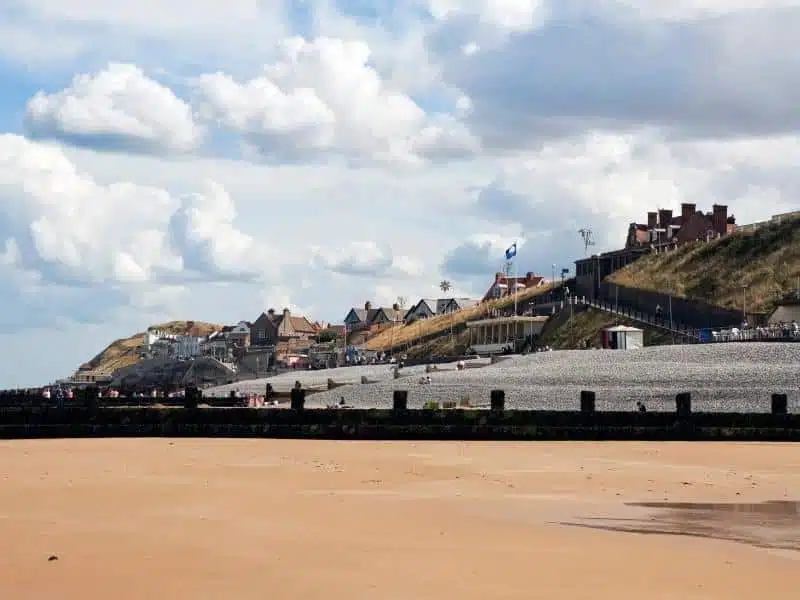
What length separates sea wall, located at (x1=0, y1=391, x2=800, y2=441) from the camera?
3594 centimetres

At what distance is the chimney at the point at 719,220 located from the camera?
440 feet

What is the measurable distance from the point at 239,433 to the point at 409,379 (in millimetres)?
27124

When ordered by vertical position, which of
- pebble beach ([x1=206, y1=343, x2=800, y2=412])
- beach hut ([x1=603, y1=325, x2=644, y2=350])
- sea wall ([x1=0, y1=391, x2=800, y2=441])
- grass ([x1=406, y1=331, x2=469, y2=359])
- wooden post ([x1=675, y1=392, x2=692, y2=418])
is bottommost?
sea wall ([x1=0, y1=391, x2=800, y2=441])

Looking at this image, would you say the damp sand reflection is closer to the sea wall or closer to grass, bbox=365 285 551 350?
the sea wall

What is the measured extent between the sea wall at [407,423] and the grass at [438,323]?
113 metres

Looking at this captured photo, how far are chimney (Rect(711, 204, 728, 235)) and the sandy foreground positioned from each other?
109164mm

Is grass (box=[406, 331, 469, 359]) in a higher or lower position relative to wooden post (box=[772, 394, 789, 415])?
higher

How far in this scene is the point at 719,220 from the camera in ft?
443

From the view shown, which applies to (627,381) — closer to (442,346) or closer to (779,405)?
(779,405)

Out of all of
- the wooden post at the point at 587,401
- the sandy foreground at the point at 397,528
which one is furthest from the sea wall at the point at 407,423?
the sandy foreground at the point at 397,528

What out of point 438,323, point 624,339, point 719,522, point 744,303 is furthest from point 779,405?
point 438,323

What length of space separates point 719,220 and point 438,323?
50.4 meters

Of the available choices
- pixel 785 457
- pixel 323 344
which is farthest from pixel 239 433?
pixel 323 344

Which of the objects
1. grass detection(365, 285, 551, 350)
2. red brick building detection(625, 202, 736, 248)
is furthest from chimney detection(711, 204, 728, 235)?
grass detection(365, 285, 551, 350)
